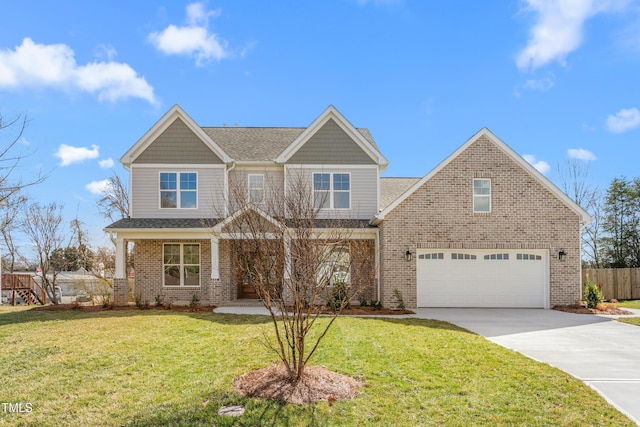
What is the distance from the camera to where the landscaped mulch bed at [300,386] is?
5667 mm

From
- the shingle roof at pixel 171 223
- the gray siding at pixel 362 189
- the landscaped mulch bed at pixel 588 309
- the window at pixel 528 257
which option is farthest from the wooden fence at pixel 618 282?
the shingle roof at pixel 171 223

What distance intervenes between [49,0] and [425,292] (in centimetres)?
1405

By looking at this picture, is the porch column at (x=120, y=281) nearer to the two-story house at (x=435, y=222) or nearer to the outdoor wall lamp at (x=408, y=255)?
the two-story house at (x=435, y=222)

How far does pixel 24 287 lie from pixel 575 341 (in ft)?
78.2

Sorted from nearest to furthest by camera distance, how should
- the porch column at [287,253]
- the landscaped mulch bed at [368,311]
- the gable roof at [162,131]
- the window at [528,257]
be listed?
1. the porch column at [287,253]
2. the landscaped mulch bed at [368,311]
3. the window at [528,257]
4. the gable roof at [162,131]

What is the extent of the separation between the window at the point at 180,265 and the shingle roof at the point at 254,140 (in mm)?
4564

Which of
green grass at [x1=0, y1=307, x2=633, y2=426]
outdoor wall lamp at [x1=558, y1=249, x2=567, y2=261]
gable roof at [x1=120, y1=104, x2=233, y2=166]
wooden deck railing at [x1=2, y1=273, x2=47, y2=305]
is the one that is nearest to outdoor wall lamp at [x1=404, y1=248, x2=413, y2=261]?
green grass at [x1=0, y1=307, x2=633, y2=426]

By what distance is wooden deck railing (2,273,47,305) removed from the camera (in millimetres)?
20891

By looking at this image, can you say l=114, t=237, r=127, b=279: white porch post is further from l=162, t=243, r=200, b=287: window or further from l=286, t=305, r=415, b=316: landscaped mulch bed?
l=286, t=305, r=415, b=316: landscaped mulch bed

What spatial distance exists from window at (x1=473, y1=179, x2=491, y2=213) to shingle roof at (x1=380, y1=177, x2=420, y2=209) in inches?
159

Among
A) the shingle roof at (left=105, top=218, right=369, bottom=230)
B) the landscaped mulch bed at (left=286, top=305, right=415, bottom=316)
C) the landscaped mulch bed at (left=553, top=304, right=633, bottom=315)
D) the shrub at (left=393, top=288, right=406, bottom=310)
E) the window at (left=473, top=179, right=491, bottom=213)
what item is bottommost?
the landscaped mulch bed at (left=553, top=304, right=633, bottom=315)

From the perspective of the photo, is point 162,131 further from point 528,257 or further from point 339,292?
point 528,257

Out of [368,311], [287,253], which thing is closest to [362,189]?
[368,311]

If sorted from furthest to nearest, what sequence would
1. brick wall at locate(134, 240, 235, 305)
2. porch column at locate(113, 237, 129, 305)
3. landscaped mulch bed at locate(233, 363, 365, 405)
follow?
brick wall at locate(134, 240, 235, 305) → porch column at locate(113, 237, 129, 305) → landscaped mulch bed at locate(233, 363, 365, 405)
